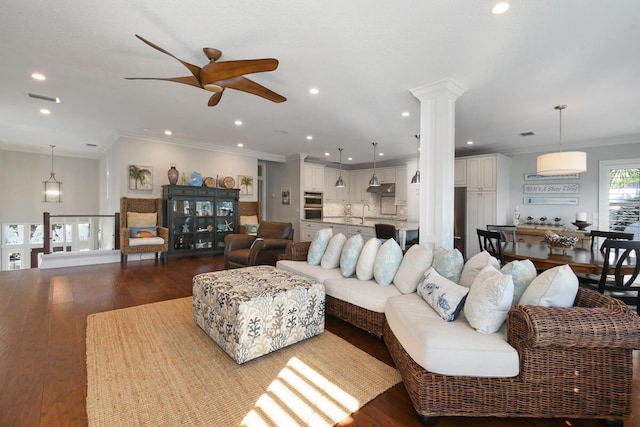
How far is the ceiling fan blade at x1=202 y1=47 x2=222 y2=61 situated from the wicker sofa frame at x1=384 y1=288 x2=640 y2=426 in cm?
297

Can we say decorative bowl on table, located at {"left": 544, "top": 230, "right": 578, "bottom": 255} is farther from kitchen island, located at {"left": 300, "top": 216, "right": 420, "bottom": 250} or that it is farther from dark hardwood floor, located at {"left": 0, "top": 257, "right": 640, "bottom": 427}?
kitchen island, located at {"left": 300, "top": 216, "right": 420, "bottom": 250}

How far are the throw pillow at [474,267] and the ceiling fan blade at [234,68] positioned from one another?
7.38ft

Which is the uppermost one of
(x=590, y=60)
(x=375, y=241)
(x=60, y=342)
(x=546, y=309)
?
(x=590, y=60)

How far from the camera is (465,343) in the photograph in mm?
1586

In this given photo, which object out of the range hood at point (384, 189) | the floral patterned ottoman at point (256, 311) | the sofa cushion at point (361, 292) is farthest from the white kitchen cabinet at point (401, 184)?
the floral patterned ottoman at point (256, 311)

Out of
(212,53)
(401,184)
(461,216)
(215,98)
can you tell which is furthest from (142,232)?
(461,216)

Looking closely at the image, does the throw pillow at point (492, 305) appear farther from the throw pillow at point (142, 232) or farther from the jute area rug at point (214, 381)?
the throw pillow at point (142, 232)

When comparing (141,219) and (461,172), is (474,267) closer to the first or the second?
(461,172)

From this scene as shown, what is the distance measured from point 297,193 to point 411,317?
641 cm

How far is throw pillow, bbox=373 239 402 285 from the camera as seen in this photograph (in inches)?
106

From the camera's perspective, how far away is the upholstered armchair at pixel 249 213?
740cm

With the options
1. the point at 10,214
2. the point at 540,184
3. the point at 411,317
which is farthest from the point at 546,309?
the point at 10,214

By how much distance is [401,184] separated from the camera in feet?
27.2

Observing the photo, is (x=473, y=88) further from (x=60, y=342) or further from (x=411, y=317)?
(x=60, y=342)
